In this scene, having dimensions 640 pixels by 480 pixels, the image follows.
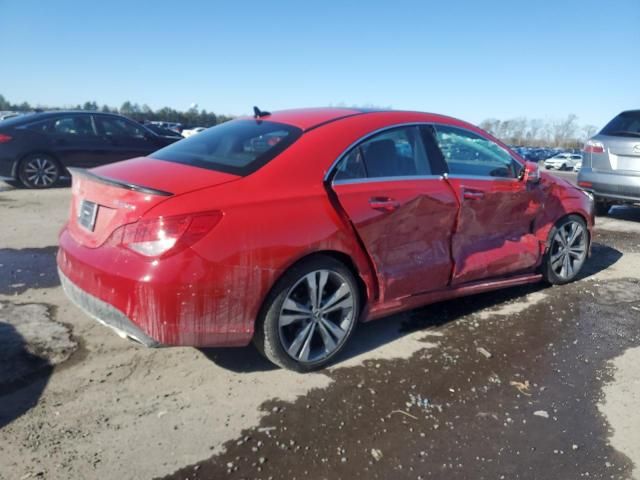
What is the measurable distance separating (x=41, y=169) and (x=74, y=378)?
7.61 meters

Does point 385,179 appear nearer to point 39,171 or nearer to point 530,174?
point 530,174

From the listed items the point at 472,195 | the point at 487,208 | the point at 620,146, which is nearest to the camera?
the point at 472,195

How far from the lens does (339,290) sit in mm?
3203

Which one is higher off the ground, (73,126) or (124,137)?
(73,126)

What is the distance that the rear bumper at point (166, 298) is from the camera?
2576 mm

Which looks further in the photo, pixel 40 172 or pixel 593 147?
pixel 40 172

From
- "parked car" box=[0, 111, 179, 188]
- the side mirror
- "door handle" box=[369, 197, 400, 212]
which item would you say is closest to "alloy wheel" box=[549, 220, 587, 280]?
the side mirror

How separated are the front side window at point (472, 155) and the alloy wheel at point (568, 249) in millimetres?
992

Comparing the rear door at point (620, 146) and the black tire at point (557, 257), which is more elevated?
the rear door at point (620, 146)

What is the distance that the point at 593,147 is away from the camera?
7.79m

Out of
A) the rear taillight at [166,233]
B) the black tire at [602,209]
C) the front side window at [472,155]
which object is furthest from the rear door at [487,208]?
the black tire at [602,209]

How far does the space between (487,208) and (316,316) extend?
1.78 m

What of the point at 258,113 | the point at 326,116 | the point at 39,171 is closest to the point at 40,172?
the point at 39,171

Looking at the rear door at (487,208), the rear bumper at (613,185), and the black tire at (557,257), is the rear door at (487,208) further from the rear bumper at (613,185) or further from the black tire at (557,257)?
the rear bumper at (613,185)
